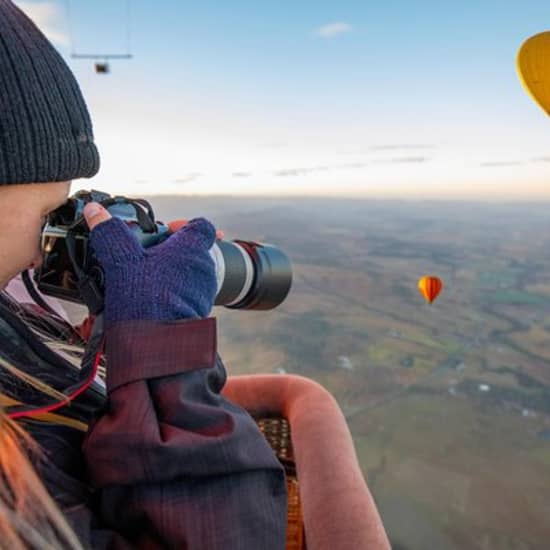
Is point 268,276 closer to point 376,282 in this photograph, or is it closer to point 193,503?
point 193,503

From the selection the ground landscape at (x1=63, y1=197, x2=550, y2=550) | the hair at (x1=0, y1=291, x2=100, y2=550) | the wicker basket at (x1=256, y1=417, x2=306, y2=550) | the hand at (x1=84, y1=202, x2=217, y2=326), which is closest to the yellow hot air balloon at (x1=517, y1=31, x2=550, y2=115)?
the ground landscape at (x1=63, y1=197, x2=550, y2=550)

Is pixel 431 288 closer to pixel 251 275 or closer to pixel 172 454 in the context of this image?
pixel 251 275

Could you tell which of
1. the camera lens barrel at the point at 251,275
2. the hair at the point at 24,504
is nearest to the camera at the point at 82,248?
the camera lens barrel at the point at 251,275

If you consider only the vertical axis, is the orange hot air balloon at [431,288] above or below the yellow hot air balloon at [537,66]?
below

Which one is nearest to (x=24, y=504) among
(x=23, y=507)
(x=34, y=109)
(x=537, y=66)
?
(x=23, y=507)

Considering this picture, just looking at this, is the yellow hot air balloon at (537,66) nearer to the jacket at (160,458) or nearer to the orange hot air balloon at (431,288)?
the jacket at (160,458)

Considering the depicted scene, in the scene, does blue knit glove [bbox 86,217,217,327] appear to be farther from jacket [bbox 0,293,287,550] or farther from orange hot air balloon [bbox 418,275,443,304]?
orange hot air balloon [bbox 418,275,443,304]

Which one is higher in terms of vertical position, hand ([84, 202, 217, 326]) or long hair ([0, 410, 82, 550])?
hand ([84, 202, 217, 326])

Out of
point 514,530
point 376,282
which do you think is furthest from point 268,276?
point 376,282

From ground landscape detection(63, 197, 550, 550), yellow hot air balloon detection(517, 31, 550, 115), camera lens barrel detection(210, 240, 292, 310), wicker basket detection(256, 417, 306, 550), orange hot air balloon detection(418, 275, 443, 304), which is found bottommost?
ground landscape detection(63, 197, 550, 550)
